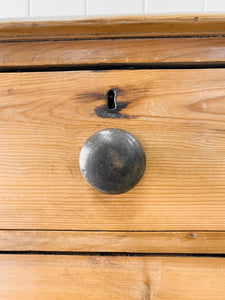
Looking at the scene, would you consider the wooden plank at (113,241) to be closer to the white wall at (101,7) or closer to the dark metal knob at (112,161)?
the dark metal knob at (112,161)

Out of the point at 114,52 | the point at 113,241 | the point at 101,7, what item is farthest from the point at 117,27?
the point at 101,7

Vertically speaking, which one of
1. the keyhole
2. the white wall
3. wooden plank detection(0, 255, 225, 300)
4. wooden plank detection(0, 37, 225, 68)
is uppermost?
the white wall

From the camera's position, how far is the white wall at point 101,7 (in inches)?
29.8

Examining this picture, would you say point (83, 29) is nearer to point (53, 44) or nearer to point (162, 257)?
point (53, 44)

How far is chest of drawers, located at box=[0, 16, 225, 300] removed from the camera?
1.20 ft

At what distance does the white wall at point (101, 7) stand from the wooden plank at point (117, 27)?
425 mm

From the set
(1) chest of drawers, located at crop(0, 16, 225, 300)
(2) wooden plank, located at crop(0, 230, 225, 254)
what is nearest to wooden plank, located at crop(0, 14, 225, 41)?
(1) chest of drawers, located at crop(0, 16, 225, 300)

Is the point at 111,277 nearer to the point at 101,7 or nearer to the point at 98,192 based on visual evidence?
the point at 98,192

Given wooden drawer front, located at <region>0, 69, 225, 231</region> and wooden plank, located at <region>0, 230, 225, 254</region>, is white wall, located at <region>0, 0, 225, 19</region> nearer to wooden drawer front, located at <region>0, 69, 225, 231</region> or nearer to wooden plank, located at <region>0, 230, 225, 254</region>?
wooden drawer front, located at <region>0, 69, 225, 231</region>

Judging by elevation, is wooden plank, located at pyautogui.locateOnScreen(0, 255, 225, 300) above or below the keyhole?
below

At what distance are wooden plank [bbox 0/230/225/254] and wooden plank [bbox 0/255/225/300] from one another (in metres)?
0.01

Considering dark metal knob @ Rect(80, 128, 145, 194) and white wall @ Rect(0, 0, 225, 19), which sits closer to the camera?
dark metal knob @ Rect(80, 128, 145, 194)

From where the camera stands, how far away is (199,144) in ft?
1.19

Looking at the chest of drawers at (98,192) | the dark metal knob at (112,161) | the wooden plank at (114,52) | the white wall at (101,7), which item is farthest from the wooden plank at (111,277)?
the white wall at (101,7)
